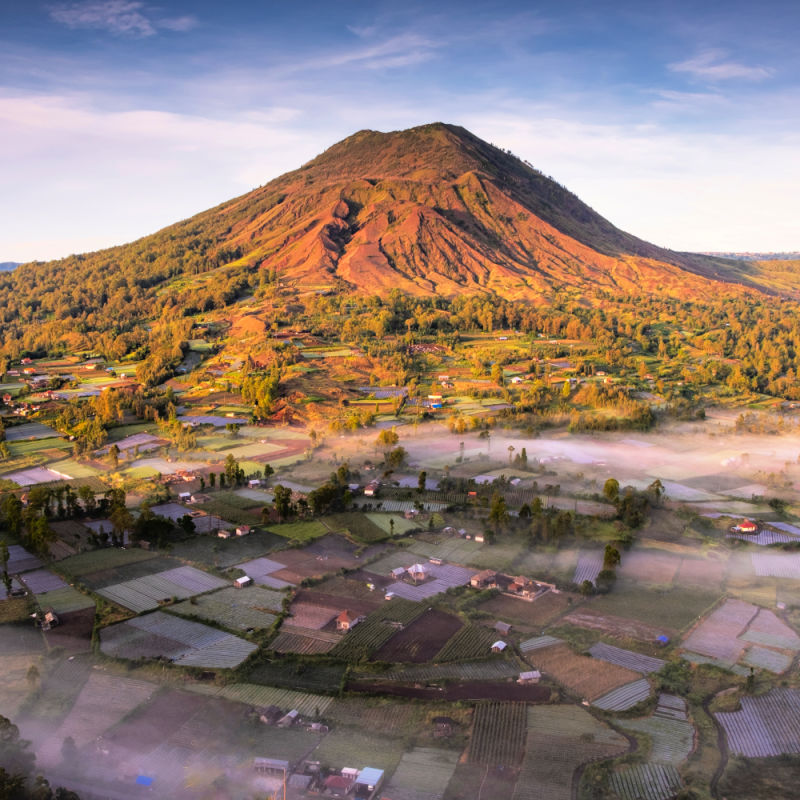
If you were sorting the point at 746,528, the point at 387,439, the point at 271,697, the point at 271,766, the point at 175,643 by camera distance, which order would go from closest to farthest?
1. the point at 271,766
2. the point at 271,697
3. the point at 175,643
4. the point at 746,528
5. the point at 387,439

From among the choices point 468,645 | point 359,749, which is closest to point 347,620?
point 468,645

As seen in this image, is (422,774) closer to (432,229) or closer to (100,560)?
(100,560)

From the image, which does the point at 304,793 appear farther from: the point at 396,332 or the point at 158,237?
the point at 158,237

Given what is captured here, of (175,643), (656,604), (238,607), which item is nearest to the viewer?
(175,643)

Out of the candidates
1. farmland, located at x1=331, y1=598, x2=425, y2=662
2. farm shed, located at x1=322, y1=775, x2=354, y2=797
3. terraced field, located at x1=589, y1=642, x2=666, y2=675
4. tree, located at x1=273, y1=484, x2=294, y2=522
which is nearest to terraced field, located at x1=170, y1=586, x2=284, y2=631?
farmland, located at x1=331, y1=598, x2=425, y2=662

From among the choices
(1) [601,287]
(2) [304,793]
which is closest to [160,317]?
(1) [601,287]

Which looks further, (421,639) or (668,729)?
(421,639)
